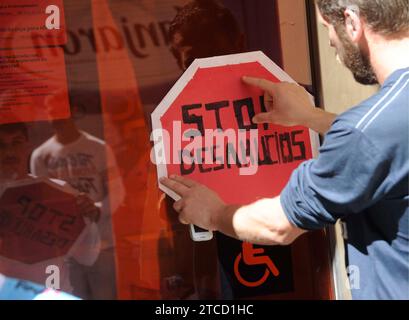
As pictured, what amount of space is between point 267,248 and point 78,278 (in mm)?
655

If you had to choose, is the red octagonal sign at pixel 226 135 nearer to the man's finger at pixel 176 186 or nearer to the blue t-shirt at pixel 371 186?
the man's finger at pixel 176 186

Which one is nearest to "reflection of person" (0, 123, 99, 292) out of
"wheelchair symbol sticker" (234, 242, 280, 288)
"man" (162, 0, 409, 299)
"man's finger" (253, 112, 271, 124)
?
"man" (162, 0, 409, 299)

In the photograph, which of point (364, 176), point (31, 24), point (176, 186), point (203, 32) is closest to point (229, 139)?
point (176, 186)

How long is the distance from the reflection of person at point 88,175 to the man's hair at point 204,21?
0.45 metres

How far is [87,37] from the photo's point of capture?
1.81 meters

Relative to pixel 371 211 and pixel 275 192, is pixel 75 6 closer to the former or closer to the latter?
pixel 275 192

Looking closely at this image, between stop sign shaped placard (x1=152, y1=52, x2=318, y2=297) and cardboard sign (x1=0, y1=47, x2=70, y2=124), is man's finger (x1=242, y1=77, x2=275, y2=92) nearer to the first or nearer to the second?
stop sign shaped placard (x1=152, y1=52, x2=318, y2=297)

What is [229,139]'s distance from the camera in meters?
1.94

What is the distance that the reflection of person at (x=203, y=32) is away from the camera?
Result: 1.87 m

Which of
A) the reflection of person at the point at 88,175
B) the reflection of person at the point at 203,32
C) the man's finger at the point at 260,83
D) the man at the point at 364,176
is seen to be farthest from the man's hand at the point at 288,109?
the reflection of person at the point at 88,175

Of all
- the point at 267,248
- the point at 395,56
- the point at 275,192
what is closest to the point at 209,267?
the point at 267,248

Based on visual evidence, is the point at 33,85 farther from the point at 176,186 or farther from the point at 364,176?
the point at 364,176

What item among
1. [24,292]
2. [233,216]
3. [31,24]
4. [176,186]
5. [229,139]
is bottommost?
[24,292]

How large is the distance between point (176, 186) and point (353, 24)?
2.44 ft
